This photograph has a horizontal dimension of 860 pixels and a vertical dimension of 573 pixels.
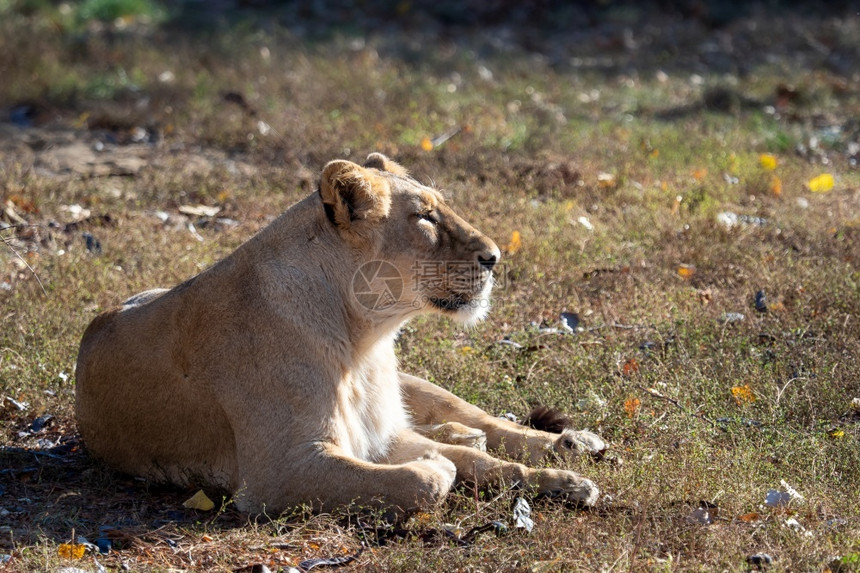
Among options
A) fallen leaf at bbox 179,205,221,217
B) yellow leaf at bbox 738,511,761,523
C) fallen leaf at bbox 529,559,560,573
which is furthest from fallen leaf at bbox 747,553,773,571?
fallen leaf at bbox 179,205,221,217

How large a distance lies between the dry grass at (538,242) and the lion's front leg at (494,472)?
0.09m

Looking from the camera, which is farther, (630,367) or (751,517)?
(630,367)

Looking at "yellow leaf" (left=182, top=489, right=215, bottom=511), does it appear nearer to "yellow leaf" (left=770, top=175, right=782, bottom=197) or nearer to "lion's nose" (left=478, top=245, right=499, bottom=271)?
"lion's nose" (left=478, top=245, right=499, bottom=271)

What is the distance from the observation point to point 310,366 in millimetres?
4660

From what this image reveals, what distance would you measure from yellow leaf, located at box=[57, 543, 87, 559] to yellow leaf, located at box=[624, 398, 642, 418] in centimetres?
271

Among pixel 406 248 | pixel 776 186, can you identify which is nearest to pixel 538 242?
pixel 776 186

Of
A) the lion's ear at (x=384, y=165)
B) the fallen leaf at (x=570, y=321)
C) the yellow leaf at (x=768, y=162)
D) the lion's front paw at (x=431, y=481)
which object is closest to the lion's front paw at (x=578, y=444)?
the lion's front paw at (x=431, y=481)

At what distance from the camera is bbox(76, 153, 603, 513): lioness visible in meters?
4.53

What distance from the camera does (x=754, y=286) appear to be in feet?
23.3

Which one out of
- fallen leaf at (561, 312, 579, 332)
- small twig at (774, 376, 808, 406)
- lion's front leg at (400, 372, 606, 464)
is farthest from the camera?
fallen leaf at (561, 312, 579, 332)

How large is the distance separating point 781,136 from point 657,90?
2.57 meters

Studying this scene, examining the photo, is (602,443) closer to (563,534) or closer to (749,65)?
(563,534)

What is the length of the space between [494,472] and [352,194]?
4.50 ft

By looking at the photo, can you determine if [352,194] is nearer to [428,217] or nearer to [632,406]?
[428,217]
